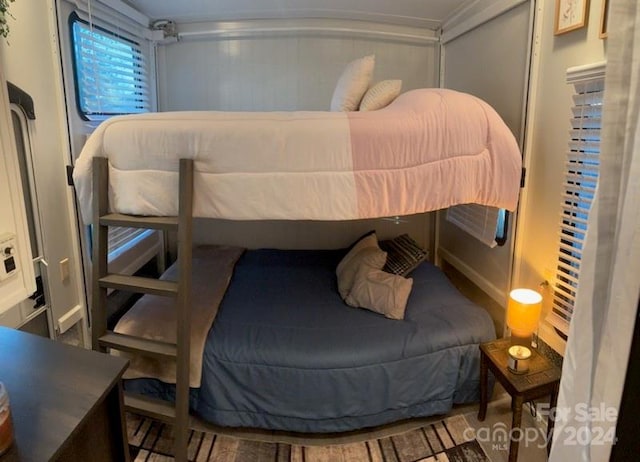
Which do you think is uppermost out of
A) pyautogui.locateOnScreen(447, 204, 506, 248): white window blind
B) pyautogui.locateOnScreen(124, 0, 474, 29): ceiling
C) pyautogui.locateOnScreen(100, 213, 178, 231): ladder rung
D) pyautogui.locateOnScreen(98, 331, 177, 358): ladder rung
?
pyautogui.locateOnScreen(124, 0, 474, 29): ceiling

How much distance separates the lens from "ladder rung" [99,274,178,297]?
1.66 metres

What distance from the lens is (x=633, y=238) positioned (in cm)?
83

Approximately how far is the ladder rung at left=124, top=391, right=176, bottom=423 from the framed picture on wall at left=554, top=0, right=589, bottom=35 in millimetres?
2346

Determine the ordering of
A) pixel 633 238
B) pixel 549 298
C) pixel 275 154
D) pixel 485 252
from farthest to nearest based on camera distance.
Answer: pixel 485 252 → pixel 549 298 → pixel 275 154 → pixel 633 238

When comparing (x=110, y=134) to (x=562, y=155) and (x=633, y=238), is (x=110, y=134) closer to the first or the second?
(x=633, y=238)

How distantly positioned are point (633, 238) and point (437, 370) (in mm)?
1272

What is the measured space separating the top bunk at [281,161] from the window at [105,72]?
81 centimetres

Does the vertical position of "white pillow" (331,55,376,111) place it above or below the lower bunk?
above

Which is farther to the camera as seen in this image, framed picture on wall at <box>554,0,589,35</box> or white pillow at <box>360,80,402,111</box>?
white pillow at <box>360,80,402,111</box>

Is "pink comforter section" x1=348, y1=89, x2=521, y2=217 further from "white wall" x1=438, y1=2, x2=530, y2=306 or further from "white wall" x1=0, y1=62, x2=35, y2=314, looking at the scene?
"white wall" x1=0, y1=62, x2=35, y2=314

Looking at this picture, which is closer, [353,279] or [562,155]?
[562,155]

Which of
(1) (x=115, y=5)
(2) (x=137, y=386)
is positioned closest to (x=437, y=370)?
(2) (x=137, y=386)

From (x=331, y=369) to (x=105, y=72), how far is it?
86.3 inches

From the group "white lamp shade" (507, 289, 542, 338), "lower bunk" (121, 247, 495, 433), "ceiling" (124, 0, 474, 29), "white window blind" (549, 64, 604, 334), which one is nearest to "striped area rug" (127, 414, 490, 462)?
"lower bunk" (121, 247, 495, 433)
